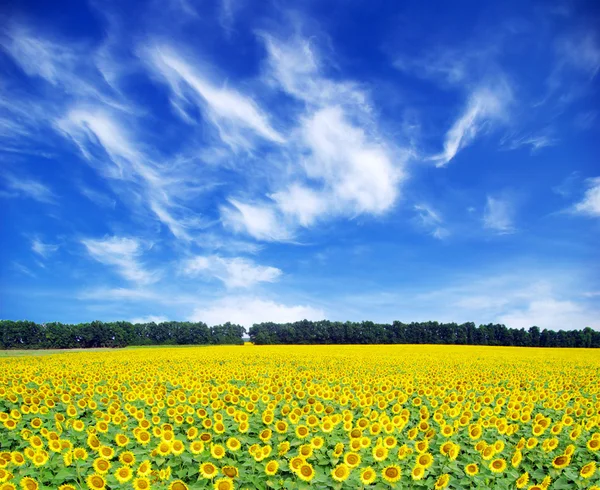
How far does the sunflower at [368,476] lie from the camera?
593cm

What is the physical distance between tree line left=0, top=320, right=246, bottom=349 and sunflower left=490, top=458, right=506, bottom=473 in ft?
266

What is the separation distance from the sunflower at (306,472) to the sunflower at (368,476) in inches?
27.9

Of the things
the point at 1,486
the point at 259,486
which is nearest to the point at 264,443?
the point at 259,486

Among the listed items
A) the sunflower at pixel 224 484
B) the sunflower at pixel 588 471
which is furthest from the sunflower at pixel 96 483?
the sunflower at pixel 588 471

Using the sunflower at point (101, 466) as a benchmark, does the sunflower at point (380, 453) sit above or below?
above

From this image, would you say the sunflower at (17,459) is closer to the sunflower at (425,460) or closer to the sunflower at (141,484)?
the sunflower at (141,484)

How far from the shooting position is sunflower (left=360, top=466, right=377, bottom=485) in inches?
233

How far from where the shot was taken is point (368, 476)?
19.8 ft

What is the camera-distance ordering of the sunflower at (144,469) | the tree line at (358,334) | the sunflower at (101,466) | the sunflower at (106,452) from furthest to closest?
the tree line at (358,334), the sunflower at (106,452), the sunflower at (101,466), the sunflower at (144,469)

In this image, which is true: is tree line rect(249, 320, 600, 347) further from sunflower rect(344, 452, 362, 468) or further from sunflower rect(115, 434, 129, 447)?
sunflower rect(344, 452, 362, 468)

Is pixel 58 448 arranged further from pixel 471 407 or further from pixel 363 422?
pixel 471 407

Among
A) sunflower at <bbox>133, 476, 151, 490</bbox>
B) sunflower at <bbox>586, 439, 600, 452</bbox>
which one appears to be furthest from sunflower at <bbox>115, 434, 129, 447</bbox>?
sunflower at <bbox>586, 439, 600, 452</bbox>

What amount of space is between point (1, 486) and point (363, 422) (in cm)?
580

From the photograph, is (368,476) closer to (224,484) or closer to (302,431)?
(302,431)
